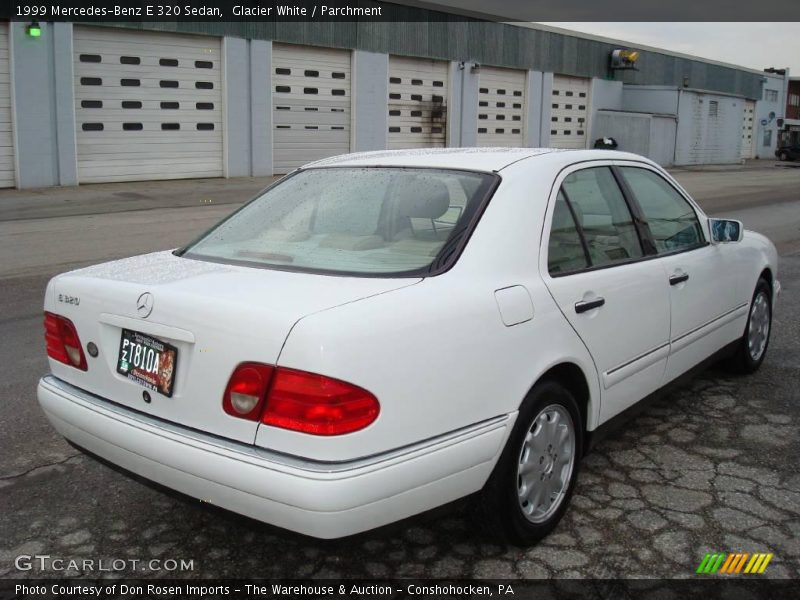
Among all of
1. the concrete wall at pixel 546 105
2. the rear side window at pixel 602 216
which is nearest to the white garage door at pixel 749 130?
the concrete wall at pixel 546 105

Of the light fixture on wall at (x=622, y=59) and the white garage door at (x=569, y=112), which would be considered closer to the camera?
the white garage door at (x=569, y=112)

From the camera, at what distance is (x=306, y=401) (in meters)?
2.46

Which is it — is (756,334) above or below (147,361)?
below

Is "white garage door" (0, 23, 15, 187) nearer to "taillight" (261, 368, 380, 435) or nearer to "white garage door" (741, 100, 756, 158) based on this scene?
"taillight" (261, 368, 380, 435)

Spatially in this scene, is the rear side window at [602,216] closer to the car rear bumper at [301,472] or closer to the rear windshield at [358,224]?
the rear windshield at [358,224]

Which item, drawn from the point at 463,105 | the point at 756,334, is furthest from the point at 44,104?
the point at 756,334

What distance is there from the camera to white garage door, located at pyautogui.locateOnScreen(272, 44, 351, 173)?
22938 mm

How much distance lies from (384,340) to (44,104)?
17.8 m

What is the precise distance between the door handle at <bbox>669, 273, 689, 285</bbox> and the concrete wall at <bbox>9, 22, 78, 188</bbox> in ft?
55.9

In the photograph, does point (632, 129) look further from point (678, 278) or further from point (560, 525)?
point (560, 525)

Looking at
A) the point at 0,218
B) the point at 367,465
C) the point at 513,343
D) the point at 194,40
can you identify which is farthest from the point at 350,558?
the point at 194,40

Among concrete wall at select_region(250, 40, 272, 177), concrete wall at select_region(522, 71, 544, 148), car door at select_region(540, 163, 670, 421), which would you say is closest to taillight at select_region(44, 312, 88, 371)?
car door at select_region(540, 163, 670, 421)

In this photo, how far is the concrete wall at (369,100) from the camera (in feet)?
81.2

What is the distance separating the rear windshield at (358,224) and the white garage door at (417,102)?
22.9 meters
